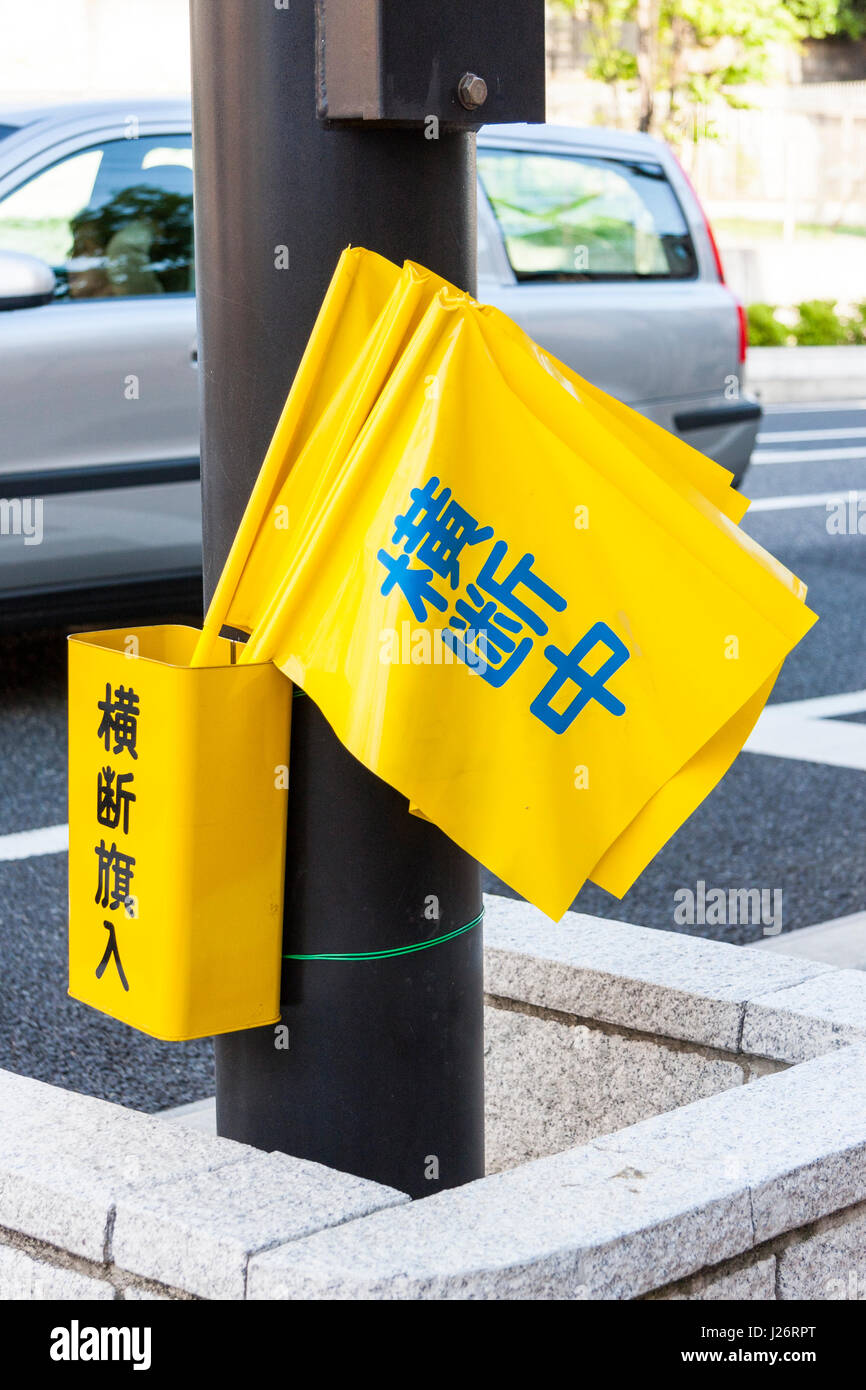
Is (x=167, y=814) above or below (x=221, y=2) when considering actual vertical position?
below

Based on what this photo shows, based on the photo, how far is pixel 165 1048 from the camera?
382 cm

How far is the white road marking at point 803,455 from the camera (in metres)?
13.6

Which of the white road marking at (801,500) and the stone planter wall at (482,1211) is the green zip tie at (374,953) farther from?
the white road marking at (801,500)

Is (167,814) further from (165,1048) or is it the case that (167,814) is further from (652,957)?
(165,1048)

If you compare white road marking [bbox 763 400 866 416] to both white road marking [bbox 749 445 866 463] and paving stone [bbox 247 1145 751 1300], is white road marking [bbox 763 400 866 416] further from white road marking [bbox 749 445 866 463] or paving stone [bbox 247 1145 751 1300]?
paving stone [bbox 247 1145 751 1300]

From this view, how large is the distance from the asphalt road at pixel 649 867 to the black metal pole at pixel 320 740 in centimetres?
128

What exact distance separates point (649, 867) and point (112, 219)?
2997 mm

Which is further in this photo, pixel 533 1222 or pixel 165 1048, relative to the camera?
pixel 165 1048

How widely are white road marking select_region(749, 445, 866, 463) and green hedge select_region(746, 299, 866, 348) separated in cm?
582

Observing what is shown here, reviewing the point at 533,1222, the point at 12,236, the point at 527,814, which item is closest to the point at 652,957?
the point at 527,814

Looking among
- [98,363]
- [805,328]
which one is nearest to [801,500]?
[98,363]
